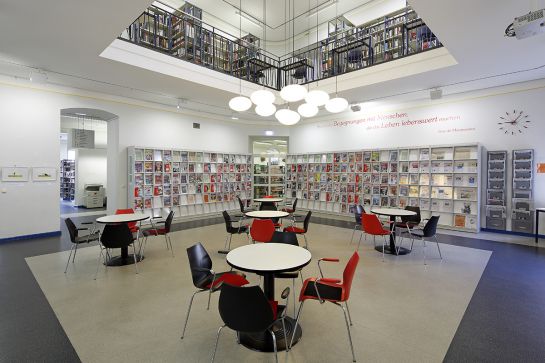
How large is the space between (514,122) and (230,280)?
7.98m

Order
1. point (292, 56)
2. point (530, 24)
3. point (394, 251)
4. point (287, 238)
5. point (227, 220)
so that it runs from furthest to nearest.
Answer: point (292, 56) → point (394, 251) → point (227, 220) → point (287, 238) → point (530, 24)

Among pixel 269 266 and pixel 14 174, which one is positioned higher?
pixel 14 174

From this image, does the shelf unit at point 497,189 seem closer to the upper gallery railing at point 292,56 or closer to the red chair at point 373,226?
the upper gallery railing at point 292,56

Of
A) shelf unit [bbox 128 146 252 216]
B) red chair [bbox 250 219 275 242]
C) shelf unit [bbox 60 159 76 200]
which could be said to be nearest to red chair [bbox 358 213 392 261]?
red chair [bbox 250 219 275 242]

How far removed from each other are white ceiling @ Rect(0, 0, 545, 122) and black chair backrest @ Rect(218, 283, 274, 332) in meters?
3.78

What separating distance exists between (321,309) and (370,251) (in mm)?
2763

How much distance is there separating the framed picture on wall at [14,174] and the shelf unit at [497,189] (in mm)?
11253

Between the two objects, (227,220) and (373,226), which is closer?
(373,226)

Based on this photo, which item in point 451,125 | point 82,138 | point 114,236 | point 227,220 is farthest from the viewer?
point 82,138

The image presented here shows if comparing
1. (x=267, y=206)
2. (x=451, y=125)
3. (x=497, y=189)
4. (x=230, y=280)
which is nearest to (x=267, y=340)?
(x=230, y=280)

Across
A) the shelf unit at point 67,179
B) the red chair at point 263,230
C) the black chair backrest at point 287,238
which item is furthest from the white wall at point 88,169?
the black chair backrest at point 287,238

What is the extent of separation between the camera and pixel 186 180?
932 cm

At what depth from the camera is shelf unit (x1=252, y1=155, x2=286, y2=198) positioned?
11.6 m

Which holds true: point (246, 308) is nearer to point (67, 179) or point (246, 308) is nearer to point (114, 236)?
point (114, 236)
